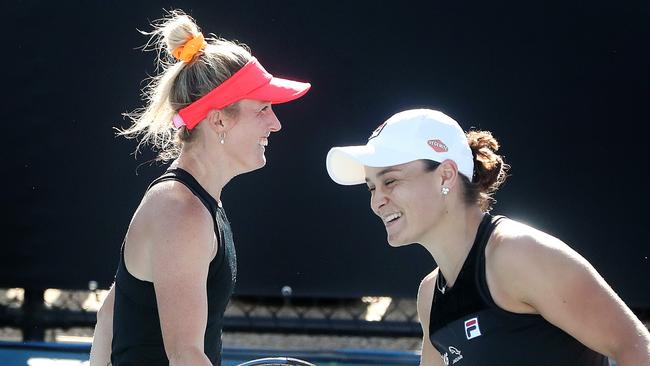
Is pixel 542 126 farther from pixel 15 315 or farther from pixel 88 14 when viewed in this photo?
pixel 15 315

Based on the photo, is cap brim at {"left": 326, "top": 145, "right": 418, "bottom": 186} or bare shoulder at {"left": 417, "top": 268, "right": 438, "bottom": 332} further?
bare shoulder at {"left": 417, "top": 268, "right": 438, "bottom": 332}

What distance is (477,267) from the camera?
2.43 m

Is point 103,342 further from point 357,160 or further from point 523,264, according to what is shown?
point 523,264

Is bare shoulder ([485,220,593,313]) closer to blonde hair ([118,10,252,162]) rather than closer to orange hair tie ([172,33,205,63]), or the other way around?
blonde hair ([118,10,252,162])

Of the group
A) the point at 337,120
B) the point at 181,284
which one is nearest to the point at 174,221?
the point at 181,284

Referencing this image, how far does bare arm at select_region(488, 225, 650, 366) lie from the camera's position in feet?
7.36

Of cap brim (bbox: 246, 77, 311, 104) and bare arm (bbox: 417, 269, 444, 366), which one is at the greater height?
cap brim (bbox: 246, 77, 311, 104)

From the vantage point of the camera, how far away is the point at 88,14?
4.44m

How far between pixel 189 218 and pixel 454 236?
0.64m

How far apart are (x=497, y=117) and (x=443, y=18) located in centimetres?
45

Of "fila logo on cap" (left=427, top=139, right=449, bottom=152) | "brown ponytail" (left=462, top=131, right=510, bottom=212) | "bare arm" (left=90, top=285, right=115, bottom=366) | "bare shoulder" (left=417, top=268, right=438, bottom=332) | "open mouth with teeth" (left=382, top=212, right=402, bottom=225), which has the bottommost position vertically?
"bare arm" (left=90, top=285, right=115, bottom=366)

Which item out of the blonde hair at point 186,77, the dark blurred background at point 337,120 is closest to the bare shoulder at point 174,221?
the blonde hair at point 186,77

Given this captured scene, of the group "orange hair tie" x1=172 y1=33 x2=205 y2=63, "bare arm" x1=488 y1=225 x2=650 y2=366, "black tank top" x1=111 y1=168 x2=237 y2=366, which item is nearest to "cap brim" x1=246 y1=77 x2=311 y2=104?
"orange hair tie" x1=172 y1=33 x2=205 y2=63

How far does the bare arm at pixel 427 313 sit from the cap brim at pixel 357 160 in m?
0.32
